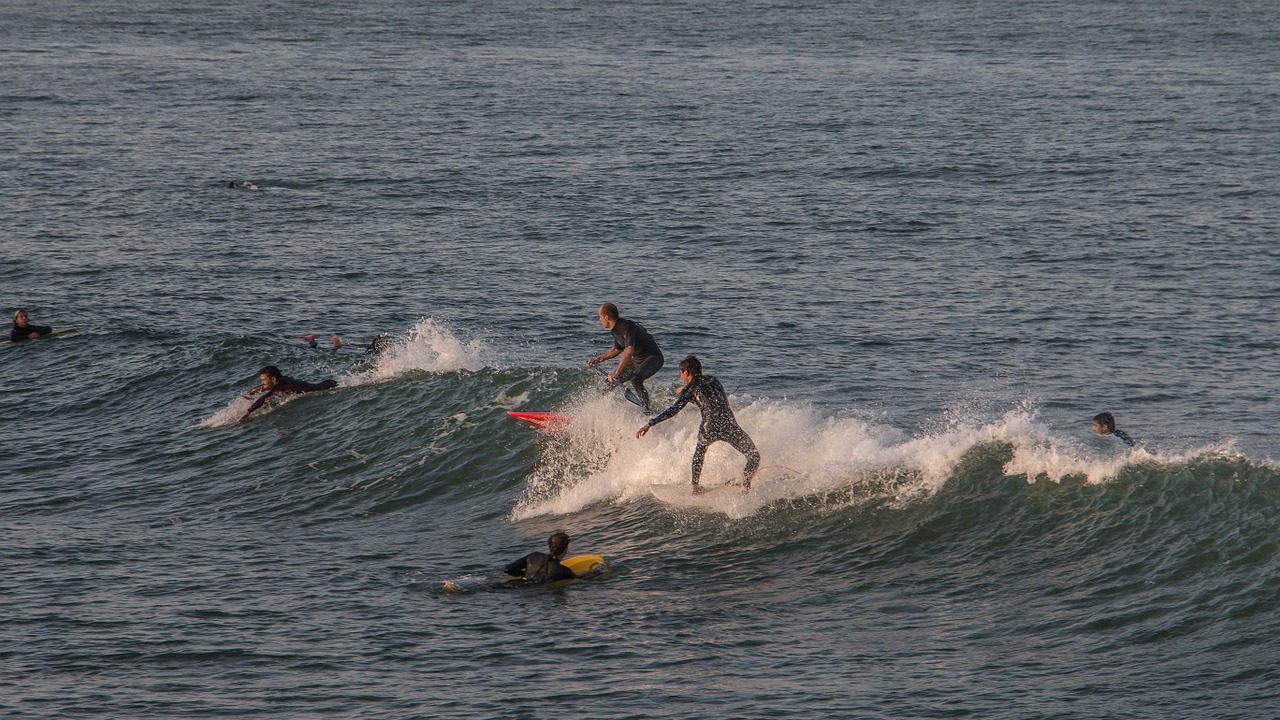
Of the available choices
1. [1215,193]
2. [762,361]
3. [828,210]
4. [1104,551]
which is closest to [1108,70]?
[1215,193]

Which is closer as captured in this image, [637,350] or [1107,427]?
[637,350]

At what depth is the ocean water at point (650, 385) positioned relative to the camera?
44.8 ft

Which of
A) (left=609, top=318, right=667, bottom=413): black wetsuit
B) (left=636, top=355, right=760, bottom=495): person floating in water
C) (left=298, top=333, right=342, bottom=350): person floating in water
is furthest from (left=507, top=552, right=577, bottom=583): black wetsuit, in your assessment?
(left=298, top=333, right=342, bottom=350): person floating in water

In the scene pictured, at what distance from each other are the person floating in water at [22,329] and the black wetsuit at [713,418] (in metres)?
17.1

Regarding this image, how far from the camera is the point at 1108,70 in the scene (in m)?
65.9

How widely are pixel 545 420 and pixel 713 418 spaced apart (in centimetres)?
511

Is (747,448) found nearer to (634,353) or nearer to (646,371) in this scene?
(646,371)

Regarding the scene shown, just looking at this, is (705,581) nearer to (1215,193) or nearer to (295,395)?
(295,395)

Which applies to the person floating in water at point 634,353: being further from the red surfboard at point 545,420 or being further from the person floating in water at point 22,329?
the person floating in water at point 22,329

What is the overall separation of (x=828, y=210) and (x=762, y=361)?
14842 millimetres

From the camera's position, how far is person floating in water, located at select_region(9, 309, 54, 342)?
27625mm

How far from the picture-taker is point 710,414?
16859mm

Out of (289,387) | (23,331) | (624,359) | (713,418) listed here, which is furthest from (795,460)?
(23,331)

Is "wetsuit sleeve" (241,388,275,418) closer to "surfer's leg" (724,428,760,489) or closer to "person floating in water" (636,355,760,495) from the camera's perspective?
"person floating in water" (636,355,760,495)
